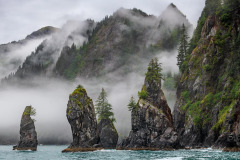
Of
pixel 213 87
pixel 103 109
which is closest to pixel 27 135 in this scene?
pixel 103 109

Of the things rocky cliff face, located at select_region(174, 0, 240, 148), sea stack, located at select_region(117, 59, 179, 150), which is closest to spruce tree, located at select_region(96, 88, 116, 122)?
sea stack, located at select_region(117, 59, 179, 150)

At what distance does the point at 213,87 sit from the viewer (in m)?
103

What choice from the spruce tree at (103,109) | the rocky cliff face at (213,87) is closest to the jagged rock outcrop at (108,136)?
the spruce tree at (103,109)

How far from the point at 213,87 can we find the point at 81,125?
52.0m

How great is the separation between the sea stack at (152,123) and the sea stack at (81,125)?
1476 cm

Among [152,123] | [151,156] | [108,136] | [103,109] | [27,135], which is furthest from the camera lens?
[103,109]

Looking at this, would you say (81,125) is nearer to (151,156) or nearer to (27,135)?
(27,135)

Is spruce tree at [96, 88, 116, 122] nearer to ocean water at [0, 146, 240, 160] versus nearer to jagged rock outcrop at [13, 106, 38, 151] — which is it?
jagged rock outcrop at [13, 106, 38, 151]

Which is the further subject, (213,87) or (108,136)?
(108,136)

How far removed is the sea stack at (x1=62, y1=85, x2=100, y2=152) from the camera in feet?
359

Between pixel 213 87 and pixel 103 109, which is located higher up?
pixel 213 87

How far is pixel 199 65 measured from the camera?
117 m

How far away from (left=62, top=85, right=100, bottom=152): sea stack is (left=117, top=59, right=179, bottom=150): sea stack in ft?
48.4

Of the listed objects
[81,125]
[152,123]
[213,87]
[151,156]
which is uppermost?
[213,87]
